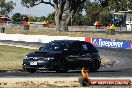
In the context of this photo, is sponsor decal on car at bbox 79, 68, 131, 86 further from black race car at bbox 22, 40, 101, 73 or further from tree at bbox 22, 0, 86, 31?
tree at bbox 22, 0, 86, 31

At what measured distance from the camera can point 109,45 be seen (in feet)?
151

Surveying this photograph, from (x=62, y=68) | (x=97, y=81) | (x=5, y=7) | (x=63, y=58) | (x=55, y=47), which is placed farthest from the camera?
(x=5, y=7)

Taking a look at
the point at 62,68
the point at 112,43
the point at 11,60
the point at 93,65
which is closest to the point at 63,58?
the point at 62,68

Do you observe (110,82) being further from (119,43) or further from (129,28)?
(129,28)

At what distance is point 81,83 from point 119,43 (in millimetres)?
32171

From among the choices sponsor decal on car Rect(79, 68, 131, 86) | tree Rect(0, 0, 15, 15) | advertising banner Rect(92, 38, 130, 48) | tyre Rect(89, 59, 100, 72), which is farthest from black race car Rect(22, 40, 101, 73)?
tree Rect(0, 0, 15, 15)

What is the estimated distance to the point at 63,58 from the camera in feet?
63.2

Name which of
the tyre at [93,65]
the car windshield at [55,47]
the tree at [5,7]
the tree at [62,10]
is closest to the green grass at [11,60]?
the car windshield at [55,47]

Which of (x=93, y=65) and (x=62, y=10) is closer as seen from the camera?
(x=93, y=65)

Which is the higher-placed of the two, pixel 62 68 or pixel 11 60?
pixel 62 68

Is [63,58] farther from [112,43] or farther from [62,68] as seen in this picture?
[112,43]

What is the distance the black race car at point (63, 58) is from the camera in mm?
18938

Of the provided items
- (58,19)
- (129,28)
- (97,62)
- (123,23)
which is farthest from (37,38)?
(123,23)

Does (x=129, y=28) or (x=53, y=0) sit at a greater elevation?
(x=53, y=0)
